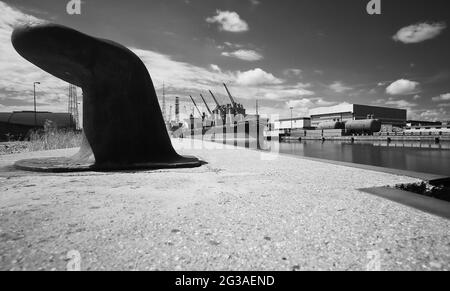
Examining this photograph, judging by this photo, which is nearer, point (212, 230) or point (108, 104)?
point (212, 230)

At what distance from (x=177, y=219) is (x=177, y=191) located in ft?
4.74

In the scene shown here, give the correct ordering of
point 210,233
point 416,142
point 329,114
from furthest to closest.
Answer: point 329,114 < point 416,142 < point 210,233

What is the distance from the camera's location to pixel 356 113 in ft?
303

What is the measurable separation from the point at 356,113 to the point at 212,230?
104 m

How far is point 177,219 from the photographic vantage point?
9.39ft

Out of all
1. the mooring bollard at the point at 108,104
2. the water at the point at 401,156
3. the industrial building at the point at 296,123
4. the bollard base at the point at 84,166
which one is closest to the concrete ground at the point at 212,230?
the bollard base at the point at 84,166

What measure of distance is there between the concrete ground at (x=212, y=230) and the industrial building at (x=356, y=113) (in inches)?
3687

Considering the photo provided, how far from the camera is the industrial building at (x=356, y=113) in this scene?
93125 millimetres

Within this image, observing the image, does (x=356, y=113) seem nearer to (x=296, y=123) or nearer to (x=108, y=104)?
(x=296, y=123)

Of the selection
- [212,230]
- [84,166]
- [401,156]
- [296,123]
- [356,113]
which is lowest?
[401,156]

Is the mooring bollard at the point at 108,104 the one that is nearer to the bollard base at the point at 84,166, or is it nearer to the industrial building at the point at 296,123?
the bollard base at the point at 84,166

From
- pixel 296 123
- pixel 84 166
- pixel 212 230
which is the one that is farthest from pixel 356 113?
pixel 212 230
